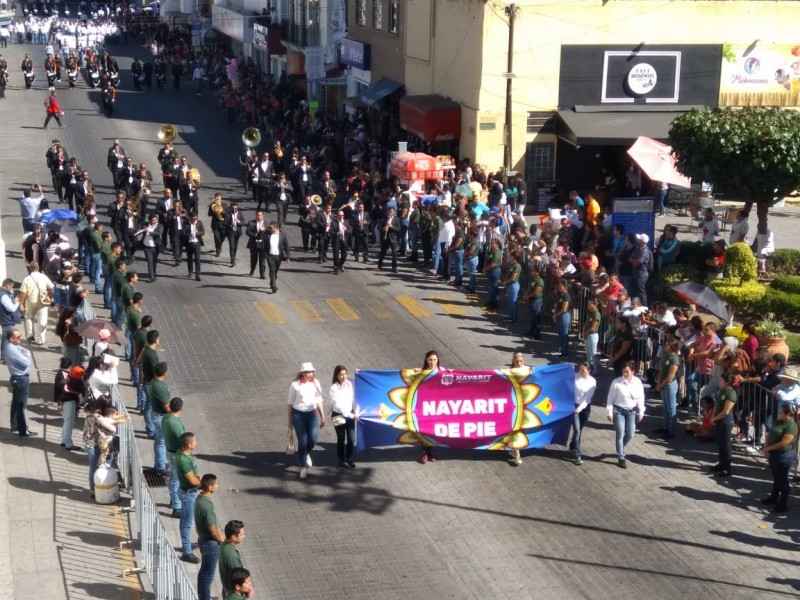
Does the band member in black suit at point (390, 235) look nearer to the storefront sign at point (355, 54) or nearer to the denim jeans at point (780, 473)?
the denim jeans at point (780, 473)

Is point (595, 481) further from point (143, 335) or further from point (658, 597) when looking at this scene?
point (143, 335)

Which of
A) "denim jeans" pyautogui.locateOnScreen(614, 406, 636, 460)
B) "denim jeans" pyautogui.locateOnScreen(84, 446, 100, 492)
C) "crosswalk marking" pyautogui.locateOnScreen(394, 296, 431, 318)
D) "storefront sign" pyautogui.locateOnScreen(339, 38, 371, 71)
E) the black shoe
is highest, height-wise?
"storefront sign" pyautogui.locateOnScreen(339, 38, 371, 71)

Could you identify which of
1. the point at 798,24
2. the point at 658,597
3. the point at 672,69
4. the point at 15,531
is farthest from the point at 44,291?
the point at 798,24

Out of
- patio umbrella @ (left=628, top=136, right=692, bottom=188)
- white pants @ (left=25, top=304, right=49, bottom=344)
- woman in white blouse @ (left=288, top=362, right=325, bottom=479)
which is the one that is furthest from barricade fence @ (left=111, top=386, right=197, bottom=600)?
patio umbrella @ (left=628, top=136, right=692, bottom=188)

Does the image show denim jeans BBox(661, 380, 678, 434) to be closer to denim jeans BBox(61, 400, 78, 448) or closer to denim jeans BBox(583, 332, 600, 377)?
denim jeans BBox(583, 332, 600, 377)

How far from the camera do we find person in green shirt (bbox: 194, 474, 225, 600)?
40.5 ft

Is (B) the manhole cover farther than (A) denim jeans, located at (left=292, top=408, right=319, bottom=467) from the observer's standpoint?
No

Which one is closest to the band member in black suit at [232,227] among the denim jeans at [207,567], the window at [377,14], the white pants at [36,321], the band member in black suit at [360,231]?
the band member in black suit at [360,231]

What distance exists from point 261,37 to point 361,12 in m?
11.6

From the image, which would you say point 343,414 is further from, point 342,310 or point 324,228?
point 324,228

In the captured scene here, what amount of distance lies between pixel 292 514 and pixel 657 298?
1211cm

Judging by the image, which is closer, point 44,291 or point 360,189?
point 44,291

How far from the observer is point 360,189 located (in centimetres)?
3222

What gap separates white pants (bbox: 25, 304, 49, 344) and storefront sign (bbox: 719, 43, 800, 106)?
22238mm
